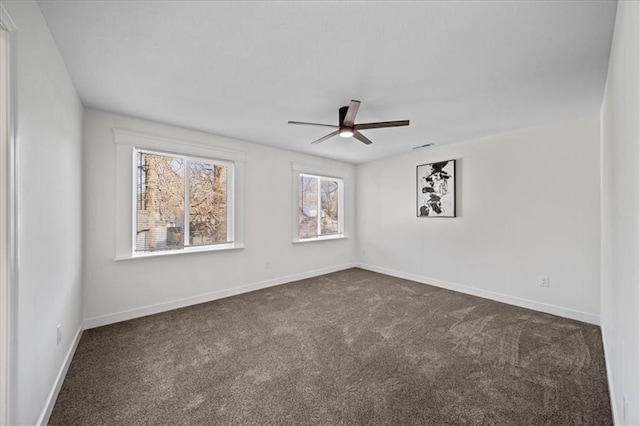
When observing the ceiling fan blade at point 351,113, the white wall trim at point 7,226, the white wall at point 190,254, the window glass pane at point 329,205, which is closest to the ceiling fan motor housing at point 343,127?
the ceiling fan blade at point 351,113

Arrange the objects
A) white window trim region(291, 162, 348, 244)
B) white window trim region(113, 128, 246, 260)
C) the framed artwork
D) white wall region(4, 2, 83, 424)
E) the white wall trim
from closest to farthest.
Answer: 1. the white wall trim
2. white wall region(4, 2, 83, 424)
3. white window trim region(113, 128, 246, 260)
4. the framed artwork
5. white window trim region(291, 162, 348, 244)

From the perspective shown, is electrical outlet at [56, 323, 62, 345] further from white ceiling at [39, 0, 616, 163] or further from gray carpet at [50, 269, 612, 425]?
white ceiling at [39, 0, 616, 163]

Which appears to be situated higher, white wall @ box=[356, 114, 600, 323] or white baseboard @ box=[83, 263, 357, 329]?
white wall @ box=[356, 114, 600, 323]

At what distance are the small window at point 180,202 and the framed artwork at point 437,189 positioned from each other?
3.16 m

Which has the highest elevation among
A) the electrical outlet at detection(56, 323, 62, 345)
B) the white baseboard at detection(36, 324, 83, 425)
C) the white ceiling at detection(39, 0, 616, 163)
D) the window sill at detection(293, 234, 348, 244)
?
the white ceiling at detection(39, 0, 616, 163)

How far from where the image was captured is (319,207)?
5.41 meters

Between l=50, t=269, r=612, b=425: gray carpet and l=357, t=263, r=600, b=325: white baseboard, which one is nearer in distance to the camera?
l=50, t=269, r=612, b=425: gray carpet

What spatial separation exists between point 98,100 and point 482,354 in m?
4.37

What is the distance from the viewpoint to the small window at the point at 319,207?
5.12 meters

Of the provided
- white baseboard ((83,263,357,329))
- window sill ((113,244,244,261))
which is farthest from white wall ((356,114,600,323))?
window sill ((113,244,244,261))

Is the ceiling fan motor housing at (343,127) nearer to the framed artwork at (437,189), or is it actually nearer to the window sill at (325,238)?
the framed artwork at (437,189)

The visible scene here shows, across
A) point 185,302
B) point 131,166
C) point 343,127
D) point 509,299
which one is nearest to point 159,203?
point 131,166

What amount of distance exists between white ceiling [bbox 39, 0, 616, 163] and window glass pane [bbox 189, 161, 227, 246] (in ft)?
2.75

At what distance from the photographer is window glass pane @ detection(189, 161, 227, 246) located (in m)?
3.72
